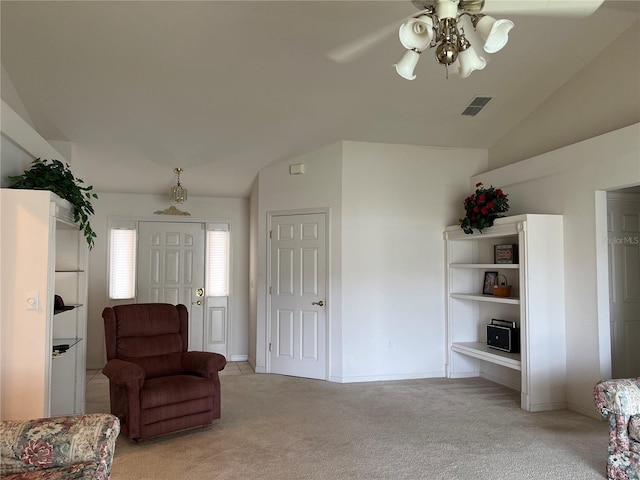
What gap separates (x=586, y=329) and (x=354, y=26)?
3.23 metres

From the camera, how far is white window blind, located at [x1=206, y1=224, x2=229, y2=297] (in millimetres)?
6559

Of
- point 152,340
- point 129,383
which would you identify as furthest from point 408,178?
point 129,383

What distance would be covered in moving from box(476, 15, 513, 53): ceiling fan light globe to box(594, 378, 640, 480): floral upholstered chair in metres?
2.07

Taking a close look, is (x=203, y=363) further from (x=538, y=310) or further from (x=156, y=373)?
(x=538, y=310)

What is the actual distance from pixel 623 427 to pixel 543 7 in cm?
282

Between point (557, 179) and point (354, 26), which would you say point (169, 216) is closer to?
point (354, 26)

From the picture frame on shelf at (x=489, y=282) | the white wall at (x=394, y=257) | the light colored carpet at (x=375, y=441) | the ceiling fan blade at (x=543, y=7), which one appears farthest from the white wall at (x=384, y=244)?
the ceiling fan blade at (x=543, y=7)

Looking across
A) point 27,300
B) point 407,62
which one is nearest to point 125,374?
point 27,300

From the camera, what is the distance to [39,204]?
2918 millimetres

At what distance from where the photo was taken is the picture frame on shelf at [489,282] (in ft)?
17.2

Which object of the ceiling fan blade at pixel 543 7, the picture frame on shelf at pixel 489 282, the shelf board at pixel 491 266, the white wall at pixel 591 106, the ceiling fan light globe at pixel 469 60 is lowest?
the picture frame on shelf at pixel 489 282

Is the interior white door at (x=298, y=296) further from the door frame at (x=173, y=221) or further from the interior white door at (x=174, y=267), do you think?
the interior white door at (x=174, y=267)

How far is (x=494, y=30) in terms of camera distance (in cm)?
230

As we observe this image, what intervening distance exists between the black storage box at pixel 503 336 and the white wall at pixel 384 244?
Result: 610 mm
